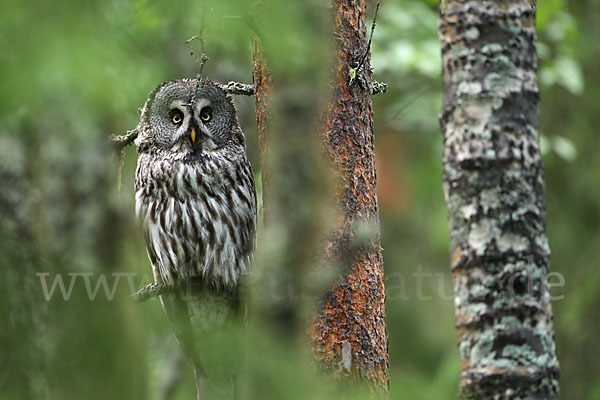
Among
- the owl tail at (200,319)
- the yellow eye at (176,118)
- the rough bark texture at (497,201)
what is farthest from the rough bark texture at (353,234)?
the yellow eye at (176,118)

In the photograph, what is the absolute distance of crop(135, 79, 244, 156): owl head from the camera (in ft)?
16.1

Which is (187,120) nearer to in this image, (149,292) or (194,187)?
(194,187)

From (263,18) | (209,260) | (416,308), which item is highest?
(263,18)

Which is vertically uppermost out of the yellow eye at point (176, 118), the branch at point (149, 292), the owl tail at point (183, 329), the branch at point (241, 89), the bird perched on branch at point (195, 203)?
the yellow eye at point (176, 118)

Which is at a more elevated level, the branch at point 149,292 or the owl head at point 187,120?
the owl head at point 187,120

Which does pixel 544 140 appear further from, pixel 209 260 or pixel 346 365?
pixel 346 365

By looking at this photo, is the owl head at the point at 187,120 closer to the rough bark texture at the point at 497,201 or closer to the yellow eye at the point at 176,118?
the yellow eye at the point at 176,118

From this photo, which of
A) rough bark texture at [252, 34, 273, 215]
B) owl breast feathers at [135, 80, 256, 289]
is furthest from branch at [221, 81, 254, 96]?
owl breast feathers at [135, 80, 256, 289]

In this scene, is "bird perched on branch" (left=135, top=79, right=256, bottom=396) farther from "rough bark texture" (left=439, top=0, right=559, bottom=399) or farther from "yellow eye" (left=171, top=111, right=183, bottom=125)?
"rough bark texture" (left=439, top=0, right=559, bottom=399)

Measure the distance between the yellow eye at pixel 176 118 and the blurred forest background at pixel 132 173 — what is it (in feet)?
1.18

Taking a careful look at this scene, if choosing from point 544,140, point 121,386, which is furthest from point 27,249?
point 544,140

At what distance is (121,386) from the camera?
158 cm

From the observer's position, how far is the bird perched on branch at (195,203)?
4.73 metres

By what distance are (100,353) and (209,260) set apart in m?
3.11
